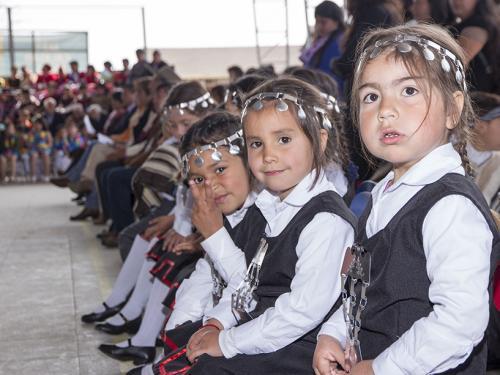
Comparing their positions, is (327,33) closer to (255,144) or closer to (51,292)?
(51,292)

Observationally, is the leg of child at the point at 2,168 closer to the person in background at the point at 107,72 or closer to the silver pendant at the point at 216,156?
the person in background at the point at 107,72

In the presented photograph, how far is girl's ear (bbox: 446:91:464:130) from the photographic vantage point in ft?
5.60

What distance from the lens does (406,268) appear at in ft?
5.40

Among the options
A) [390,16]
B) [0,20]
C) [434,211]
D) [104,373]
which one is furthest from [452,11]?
[0,20]

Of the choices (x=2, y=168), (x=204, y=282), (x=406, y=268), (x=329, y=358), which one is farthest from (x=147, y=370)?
(x=2, y=168)

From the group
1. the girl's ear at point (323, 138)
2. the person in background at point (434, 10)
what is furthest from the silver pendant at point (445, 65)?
the person in background at point (434, 10)

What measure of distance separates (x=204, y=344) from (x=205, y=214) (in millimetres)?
480

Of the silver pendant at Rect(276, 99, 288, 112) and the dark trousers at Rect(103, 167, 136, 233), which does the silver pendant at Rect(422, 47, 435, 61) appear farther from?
the dark trousers at Rect(103, 167, 136, 233)

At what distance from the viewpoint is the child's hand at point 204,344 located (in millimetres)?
2139

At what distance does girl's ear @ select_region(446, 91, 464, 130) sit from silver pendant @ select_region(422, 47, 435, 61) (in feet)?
0.31

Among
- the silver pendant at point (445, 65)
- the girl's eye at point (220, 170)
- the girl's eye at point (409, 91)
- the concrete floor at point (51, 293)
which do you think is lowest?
the concrete floor at point (51, 293)

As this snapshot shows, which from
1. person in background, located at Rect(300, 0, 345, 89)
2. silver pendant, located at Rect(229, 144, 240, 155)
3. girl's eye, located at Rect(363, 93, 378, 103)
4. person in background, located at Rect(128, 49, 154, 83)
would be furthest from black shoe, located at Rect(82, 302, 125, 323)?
person in background, located at Rect(128, 49, 154, 83)

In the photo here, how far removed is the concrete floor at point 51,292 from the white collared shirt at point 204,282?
0.85 m

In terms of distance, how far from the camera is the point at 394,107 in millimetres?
1669
